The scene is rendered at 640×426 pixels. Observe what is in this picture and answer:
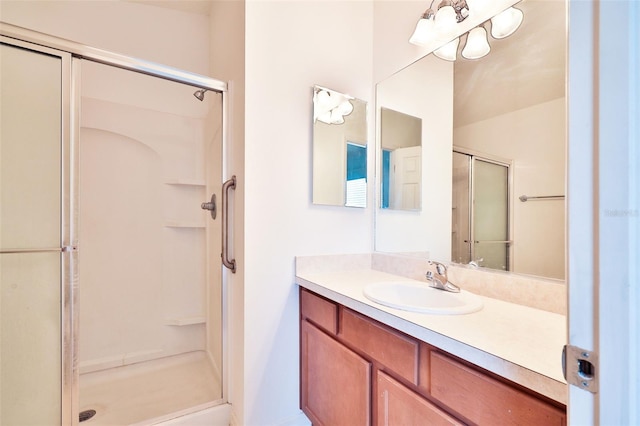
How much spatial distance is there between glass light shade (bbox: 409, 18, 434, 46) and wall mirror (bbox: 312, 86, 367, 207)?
1.43ft

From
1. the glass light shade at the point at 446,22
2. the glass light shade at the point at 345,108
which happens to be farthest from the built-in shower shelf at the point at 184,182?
the glass light shade at the point at 446,22

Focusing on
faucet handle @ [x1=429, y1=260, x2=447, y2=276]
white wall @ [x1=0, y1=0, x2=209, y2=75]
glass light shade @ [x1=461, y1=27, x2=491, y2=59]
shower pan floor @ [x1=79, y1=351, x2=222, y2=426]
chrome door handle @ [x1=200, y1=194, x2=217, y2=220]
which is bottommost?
shower pan floor @ [x1=79, y1=351, x2=222, y2=426]

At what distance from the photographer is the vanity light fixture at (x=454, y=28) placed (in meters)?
1.14

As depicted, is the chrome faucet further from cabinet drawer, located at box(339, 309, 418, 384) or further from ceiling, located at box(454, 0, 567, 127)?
ceiling, located at box(454, 0, 567, 127)

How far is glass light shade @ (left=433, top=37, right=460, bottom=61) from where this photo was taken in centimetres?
133

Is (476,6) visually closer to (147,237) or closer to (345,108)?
(345,108)

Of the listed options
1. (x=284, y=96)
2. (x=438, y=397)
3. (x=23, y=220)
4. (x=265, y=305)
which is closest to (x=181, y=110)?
(x=284, y=96)

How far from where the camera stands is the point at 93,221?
2.17m

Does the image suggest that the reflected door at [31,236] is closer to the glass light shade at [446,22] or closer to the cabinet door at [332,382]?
the cabinet door at [332,382]

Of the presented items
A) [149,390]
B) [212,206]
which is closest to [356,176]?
[212,206]

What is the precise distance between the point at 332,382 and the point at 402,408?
0.43 meters

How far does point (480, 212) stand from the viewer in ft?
4.04

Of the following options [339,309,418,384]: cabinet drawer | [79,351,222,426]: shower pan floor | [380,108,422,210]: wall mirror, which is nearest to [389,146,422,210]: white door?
[380,108,422,210]: wall mirror

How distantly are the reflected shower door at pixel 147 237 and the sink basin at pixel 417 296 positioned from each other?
1.18m
